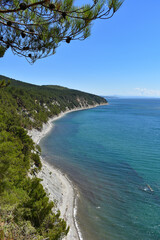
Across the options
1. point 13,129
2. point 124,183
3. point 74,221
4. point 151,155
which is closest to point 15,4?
point 74,221

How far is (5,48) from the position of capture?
28.2 ft

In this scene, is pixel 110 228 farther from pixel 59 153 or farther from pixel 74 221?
pixel 59 153

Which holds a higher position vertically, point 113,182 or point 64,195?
point 64,195

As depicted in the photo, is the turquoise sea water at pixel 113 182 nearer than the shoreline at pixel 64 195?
No

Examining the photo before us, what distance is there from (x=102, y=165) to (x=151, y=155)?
12116 mm

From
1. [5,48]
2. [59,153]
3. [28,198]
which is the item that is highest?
[5,48]

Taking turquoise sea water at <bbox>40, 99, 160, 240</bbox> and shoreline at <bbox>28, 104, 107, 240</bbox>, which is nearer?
shoreline at <bbox>28, 104, 107, 240</bbox>

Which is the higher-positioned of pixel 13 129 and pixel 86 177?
pixel 13 129

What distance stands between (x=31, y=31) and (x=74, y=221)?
687 inches

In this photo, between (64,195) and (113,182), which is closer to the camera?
(64,195)

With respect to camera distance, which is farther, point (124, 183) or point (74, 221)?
point (124, 183)

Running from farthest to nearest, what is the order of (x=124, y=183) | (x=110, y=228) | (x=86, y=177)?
1. (x=86, y=177)
2. (x=124, y=183)
3. (x=110, y=228)

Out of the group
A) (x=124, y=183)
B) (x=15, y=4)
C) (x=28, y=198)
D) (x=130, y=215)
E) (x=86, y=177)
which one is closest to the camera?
(x=15, y=4)

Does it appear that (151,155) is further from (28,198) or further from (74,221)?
(28,198)
